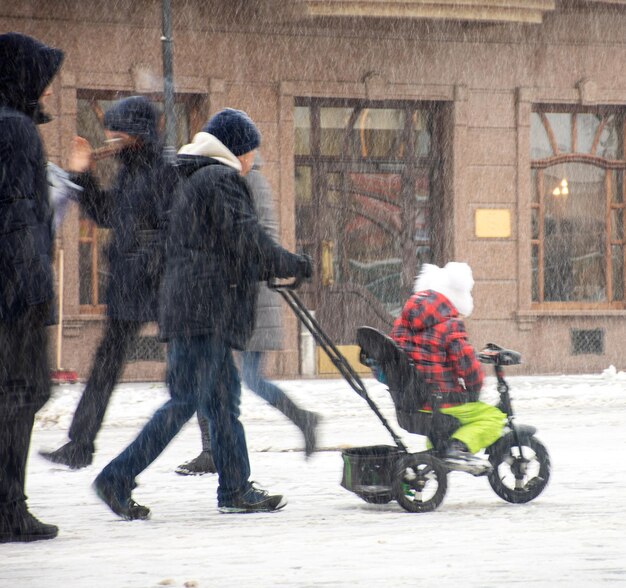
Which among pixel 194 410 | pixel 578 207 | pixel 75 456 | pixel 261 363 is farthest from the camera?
pixel 578 207

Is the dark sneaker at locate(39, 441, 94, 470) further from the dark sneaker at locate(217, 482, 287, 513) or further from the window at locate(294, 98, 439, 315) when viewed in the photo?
the window at locate(294, 98, 439, 315)

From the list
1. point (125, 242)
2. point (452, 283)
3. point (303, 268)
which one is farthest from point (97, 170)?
point (303, 268)

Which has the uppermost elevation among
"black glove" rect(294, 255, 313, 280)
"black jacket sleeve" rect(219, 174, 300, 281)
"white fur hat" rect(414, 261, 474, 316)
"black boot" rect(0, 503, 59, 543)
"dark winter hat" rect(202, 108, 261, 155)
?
"dark winter hat" rect(202, 108, 261, 155)

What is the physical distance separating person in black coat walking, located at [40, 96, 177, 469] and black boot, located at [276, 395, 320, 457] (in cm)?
89

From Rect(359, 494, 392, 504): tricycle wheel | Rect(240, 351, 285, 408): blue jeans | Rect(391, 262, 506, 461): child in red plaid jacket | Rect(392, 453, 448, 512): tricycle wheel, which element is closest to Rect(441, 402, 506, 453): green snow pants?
Rect(391, 262, 506, 461): child in red plaid jacket

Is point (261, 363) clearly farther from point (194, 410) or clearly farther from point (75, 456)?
point (194, 410)

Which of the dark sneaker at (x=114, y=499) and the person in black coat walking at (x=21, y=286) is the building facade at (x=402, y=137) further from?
the person in black coat walking at (x=21, y=286)

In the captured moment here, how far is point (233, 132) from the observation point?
653 cm

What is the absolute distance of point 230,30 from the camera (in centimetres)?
1638

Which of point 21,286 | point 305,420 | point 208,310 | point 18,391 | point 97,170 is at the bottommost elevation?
point 305,420

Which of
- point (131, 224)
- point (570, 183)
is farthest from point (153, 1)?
point (131, 224)

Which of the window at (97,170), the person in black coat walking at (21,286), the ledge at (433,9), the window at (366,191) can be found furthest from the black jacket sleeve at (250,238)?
the window at (366,191)

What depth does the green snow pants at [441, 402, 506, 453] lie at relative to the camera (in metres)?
6.66

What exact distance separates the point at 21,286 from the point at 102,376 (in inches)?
74.3
